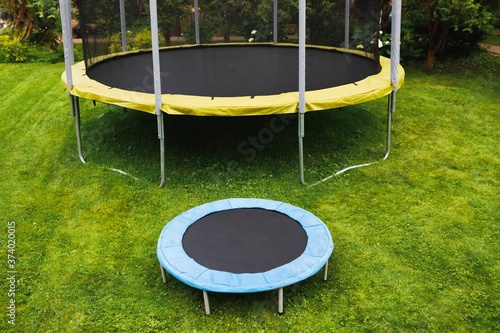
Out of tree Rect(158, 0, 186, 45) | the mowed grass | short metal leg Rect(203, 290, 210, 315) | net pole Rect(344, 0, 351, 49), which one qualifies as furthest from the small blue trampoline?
tree Rect(158, 0, 186, 45)

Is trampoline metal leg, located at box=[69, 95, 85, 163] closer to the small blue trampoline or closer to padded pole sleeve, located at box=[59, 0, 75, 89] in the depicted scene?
padded pole sleeve, located at box=[59, 0, 75, 89]

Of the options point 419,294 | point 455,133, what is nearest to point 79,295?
point 419,294

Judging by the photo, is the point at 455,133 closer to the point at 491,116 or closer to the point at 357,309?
the point at 491,116

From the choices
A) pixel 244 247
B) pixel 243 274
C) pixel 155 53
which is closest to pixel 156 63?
pixel 155 53

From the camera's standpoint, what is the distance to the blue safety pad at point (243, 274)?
243 centimetres

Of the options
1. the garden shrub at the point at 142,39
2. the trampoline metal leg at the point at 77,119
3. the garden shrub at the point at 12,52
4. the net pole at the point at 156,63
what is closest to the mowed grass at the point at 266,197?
the trampoline metal leg at the point at 77,119

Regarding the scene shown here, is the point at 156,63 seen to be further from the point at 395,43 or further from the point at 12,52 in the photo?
the point at 12,52

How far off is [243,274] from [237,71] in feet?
11.9

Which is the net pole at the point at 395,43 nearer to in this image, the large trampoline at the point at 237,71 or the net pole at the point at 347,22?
the large trampoline at the point at 237,71

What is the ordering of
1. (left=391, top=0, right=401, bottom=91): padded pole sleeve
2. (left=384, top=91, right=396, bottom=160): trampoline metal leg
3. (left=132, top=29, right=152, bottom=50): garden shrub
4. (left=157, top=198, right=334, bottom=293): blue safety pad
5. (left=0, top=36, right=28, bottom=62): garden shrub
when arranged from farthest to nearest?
(left=0, top=36, right=28, bottom=62): garden shrub
(left=132, top=29, right=152, bottom=50): garden shrub
(left=384, top=91, right=396, bottom=160): trampoline metal leg
(left=391, top=0, right=401, bottom=91): padded pole sleeve
(left=157, top=198, right=334, bottom=293): blue safety pad

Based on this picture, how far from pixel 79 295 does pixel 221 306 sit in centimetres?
Result: 78

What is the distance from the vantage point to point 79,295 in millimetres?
2727

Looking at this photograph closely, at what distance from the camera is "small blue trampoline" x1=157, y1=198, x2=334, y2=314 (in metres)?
2.47

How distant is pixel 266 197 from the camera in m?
3.74
